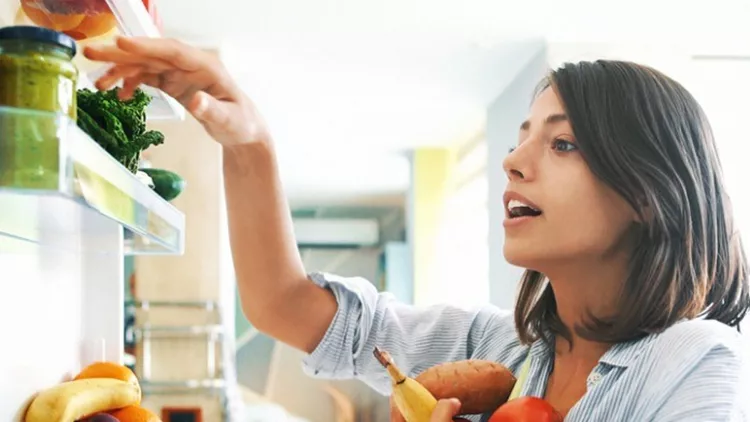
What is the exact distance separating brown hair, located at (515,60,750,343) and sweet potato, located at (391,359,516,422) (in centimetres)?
11

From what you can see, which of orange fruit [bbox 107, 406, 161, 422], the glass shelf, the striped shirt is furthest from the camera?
orange fruit [bbox 107, 406, 161, 422]

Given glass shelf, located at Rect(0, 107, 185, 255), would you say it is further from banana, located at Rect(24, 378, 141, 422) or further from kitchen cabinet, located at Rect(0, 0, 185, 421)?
banana, located at Rect(24, 378, 141, 422)

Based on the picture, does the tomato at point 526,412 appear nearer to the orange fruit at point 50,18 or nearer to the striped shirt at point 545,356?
the striped shirt at point 545,356

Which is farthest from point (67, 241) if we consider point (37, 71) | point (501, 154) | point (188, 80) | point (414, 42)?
point (501, 154)

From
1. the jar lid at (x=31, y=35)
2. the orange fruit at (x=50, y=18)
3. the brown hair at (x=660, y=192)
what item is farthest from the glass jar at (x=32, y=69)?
the brown hair at (x=660, y=192)

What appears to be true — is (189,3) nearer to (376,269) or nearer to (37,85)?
(37,85)

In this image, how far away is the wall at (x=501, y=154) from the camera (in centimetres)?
350

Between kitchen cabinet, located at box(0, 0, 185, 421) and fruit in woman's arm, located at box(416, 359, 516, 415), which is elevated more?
kitchen cabinet, located at box(0, 0, 185, 421)

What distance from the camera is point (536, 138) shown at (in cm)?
93

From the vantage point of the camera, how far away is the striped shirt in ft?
2.47

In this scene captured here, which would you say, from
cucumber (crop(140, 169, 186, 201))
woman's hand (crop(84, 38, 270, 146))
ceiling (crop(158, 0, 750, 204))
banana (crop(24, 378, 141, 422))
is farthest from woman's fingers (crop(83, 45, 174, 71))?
ceiling (crop(158, 0, 750, 204))

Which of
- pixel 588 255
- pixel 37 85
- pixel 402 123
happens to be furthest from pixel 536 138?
pixel 402 123

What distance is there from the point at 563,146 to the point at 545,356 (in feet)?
0.76

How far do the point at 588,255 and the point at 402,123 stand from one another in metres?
3.65
